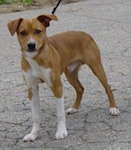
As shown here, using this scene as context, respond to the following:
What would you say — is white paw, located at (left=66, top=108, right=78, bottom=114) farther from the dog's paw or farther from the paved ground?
the dog's paw

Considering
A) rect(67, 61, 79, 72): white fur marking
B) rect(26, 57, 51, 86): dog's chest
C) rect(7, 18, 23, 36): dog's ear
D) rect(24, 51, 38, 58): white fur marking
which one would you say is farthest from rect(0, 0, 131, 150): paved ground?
rect(7, 18, 23, 36): dog's ear

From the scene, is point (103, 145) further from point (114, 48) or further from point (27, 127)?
point (114, 48)

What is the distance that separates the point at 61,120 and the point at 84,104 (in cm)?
90

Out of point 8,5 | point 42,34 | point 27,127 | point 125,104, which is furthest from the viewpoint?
point 8,5

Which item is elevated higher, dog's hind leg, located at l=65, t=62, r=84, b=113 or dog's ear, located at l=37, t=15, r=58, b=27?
dog's ear, located at l=37, t=15, r=58, b=27

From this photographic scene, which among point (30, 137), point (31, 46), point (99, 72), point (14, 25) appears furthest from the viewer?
point (99, 72)

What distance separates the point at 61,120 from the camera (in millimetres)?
5074

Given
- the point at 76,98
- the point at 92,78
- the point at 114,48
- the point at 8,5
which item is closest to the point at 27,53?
the point at 76,98

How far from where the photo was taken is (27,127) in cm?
534

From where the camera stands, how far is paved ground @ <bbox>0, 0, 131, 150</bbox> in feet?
16.2

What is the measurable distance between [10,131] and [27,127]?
0.20m

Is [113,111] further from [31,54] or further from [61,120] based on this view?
[31,54]

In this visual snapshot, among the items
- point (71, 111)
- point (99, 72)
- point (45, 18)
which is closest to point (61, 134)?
point (71, 111)

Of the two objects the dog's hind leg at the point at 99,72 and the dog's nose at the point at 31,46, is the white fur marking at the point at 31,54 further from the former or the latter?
the dog's hind leg at the point at 99,72
